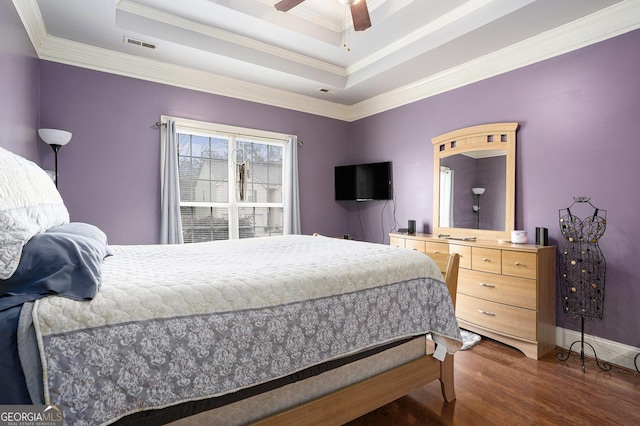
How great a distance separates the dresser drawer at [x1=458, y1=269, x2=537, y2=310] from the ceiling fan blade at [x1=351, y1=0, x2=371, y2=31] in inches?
94.1

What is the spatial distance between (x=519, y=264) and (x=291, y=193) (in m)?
2.86

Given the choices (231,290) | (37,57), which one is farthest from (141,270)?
(37,57)

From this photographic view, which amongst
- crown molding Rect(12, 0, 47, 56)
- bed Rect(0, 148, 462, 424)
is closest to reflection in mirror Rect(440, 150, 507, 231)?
bed Rect(0, 148, 462, 424)

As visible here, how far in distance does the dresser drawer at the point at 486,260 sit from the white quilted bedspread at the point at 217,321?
4.55 ft

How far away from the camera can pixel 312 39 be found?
11.3ft

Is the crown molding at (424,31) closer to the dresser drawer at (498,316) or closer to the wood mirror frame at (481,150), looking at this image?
the wood mirror frame at (481,150)

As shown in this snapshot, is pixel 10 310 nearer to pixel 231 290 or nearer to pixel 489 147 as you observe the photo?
pixel 231 290

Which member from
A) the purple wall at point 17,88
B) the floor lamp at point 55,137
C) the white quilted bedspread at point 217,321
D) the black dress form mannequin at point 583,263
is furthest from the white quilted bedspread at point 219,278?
the black dress form mannequin at point 583,263

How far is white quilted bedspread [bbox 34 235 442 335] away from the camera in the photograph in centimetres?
96

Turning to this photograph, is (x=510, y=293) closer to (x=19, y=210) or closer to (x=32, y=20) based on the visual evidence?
(x=19, y=210)

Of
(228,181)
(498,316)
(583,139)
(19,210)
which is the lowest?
(498,316)

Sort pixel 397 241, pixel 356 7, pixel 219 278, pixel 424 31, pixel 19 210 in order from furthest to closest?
pixel 397 241
pixel 424 31
pixel 356 7
pixel 219 278
pixel 19 210

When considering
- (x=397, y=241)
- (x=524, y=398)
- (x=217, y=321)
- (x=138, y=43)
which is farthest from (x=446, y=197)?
(x=138, y=43)

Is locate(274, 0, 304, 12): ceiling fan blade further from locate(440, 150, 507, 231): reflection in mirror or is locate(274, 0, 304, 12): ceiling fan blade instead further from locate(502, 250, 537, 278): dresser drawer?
locate(502, 250, 537, 278): dresser drawer
